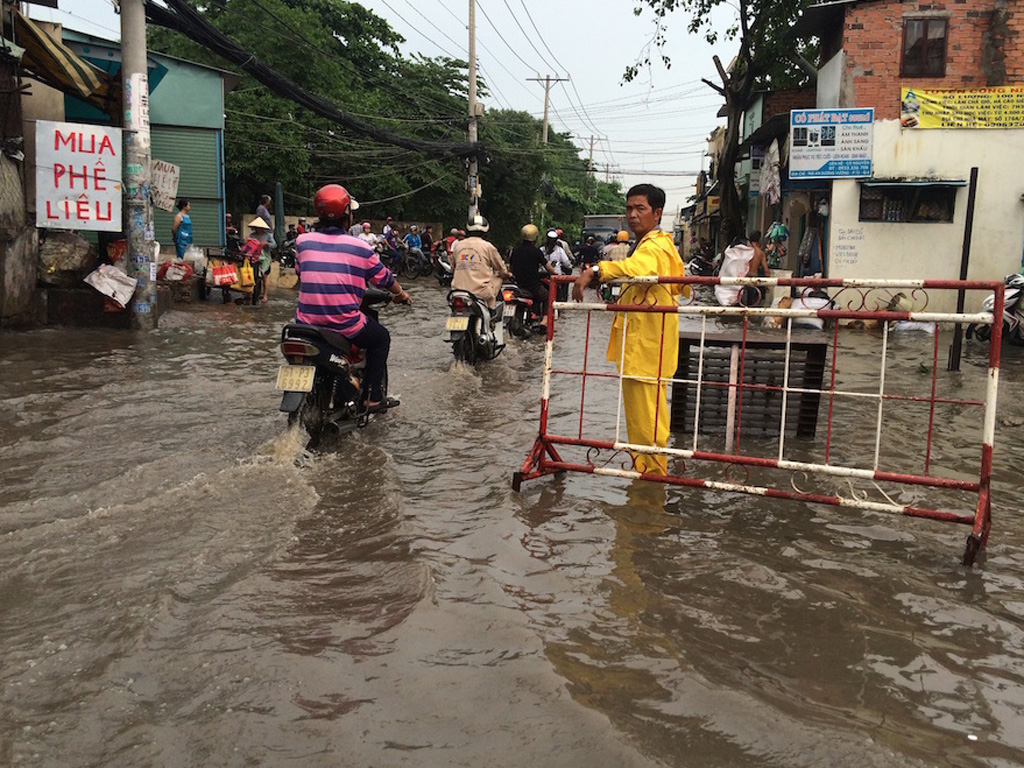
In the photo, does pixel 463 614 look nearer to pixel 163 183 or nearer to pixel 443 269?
pixel 163 183

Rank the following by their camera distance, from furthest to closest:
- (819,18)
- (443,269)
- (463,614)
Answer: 1. (443,269)
2. (819,18)
3. (463,614)

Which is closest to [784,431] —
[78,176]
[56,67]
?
[78,176]

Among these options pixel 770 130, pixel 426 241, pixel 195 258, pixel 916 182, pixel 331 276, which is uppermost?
pixel 770 130

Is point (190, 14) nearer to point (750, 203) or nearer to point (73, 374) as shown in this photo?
point (73, 374)

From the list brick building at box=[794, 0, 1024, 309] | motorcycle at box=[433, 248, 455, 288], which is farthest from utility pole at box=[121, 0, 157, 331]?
brick building at box=[794, 0, 1024, 309]

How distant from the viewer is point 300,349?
5395mm

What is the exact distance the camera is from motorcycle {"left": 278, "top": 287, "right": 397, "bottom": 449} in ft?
17.6

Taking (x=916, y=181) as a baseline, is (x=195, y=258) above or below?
below

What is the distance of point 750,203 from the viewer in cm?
3172

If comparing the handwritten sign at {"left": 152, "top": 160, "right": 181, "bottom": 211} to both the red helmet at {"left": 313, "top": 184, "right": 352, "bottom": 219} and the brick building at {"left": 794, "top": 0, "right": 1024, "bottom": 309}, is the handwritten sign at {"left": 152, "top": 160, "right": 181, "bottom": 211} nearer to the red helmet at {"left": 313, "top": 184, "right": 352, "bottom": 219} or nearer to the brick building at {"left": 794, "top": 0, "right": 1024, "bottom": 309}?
the red helmet at {"left": 313, "top": 184, "right": 352, "bottom": 219}

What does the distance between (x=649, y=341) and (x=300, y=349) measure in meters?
2.08

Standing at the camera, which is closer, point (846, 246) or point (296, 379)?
point (296, 379)

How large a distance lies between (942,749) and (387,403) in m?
4.62

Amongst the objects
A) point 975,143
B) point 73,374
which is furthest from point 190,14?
→ point 975,143
